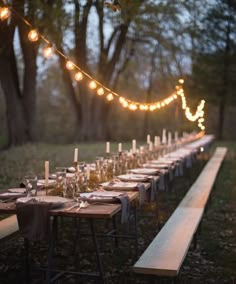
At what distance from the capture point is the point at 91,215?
4094mm

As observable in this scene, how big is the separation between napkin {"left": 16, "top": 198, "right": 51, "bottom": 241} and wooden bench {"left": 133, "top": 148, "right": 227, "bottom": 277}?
770 millimetres

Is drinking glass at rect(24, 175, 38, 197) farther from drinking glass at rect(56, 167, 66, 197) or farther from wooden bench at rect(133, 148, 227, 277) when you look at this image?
wooden bench at rect(133, 148, 227, 277)

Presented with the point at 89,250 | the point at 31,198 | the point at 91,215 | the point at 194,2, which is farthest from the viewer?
the point at 194,2

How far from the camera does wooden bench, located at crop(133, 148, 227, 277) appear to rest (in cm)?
414

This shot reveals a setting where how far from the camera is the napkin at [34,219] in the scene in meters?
4.21

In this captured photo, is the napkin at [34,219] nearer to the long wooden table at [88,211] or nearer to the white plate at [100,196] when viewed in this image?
the long wooden table at [88,211]

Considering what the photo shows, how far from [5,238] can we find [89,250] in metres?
1.33

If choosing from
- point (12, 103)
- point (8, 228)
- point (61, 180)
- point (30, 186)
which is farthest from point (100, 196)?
point (12, 103)

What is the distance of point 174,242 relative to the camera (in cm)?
493

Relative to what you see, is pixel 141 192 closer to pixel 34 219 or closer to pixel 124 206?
pixel 124 206

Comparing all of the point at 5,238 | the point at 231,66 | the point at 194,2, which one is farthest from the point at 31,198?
the point at 231,66

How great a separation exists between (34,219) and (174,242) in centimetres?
141

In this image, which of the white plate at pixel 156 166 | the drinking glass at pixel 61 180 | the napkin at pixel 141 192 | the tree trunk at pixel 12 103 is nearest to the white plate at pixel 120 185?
the napkin at pixel 141 192

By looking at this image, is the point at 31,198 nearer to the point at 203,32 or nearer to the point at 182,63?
the point at 203,32
